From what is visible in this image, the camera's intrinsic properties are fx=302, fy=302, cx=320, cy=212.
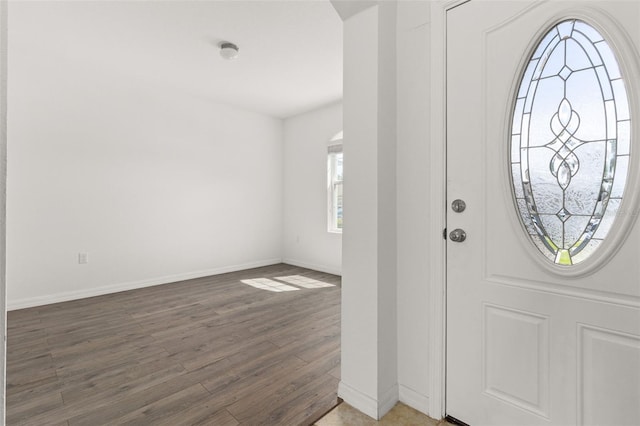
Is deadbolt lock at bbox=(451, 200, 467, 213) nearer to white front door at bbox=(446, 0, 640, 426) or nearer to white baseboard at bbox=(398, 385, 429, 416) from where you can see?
white front door at bbox=(446, 0, 640, 426)

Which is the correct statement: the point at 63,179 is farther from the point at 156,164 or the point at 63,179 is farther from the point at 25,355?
the point at 25,355

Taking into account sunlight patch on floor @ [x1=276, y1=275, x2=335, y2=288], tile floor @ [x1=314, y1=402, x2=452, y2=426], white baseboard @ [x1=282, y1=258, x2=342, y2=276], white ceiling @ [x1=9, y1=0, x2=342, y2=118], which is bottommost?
tile floor @ [x1=314, y1=402, x2=452, y2=426]

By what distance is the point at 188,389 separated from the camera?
73.2 inches

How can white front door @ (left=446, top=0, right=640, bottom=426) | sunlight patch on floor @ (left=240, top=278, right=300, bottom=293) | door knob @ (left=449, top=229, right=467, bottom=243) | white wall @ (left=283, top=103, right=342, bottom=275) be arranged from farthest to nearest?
1. white wall @ (left=283, top=103, right=342, bottom=275)
2. sunlight patch on floor @ (left=240, top=278, right=300, bottom=293)
3. door knob @ (left=449, top=229, right=467, bottom=243)
4. white front door @ (left=446, top=0, right=640, bottom=426)

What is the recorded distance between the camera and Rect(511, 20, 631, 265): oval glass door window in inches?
44.4

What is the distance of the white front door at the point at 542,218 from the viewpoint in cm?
111

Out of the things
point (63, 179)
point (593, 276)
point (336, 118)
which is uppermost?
point (336, 118)

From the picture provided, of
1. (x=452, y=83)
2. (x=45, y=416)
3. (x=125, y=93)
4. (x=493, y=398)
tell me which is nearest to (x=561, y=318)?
(x=493, y=398)

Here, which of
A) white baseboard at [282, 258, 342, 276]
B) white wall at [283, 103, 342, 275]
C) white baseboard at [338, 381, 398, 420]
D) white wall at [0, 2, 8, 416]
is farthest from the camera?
white wall at [283, 103, 342, 275]

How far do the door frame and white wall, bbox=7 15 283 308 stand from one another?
12.0 feet

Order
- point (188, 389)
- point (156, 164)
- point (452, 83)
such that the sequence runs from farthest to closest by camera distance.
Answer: point (156, 164)
point (188, 389)
point (452, 83)

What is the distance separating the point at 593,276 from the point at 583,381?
42 centimetres

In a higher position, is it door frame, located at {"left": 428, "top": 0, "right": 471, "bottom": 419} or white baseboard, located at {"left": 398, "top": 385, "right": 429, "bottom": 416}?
door frame, located at {"left": 428, "top": 0, "right": 471, "bottom": 419}

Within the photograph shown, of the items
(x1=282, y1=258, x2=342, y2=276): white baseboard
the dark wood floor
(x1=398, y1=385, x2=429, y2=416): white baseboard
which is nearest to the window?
(x1=282, y1=258, x2=342, y2=276): white baseboard
